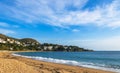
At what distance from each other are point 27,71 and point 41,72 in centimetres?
129

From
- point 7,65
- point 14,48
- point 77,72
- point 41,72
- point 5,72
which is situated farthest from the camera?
point 14,48

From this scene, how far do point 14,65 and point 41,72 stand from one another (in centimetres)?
214

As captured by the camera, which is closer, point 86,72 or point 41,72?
point 41,72

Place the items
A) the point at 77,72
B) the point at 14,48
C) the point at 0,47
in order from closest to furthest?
the point at 77,72 → the point at 0,47 → the point at 14,48

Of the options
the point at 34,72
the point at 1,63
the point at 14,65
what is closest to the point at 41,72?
the point at 34,72

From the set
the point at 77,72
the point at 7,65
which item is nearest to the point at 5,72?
the point at 7,65

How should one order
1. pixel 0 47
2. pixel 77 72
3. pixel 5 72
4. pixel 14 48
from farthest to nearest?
1. pixel 14 48
2. pixel 0 47
3. pixel 77 72
4. pixel 5 72

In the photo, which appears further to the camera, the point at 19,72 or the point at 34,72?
the point at 34,72

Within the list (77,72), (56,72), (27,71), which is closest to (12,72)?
(27,71)

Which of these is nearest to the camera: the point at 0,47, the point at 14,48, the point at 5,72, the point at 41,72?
the point at 5,72

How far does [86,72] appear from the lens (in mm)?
17359

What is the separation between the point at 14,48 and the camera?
5965 inches

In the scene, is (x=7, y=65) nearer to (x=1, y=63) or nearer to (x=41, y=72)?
(x=1, y=63)

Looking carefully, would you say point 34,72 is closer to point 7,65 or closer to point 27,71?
point 27,71
